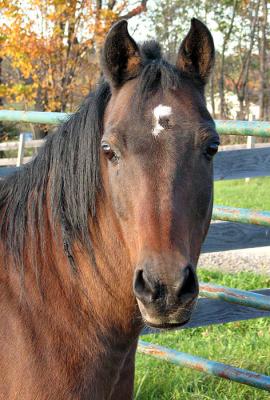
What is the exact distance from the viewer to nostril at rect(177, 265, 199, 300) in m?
2.01

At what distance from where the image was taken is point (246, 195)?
12.5 metres

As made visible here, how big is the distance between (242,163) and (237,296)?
0.84m

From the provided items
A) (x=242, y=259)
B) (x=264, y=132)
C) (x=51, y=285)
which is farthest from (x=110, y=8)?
(x=51, y=285)

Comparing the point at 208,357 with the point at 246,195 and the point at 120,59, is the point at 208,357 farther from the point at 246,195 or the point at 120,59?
the point at 246,195

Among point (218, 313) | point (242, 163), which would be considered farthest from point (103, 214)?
point (218, 313)

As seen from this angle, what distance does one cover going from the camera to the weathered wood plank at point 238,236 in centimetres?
397

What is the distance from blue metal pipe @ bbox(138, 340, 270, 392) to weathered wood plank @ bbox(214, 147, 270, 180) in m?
1.15

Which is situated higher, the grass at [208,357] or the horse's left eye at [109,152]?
the horse's left eye at [109,152]

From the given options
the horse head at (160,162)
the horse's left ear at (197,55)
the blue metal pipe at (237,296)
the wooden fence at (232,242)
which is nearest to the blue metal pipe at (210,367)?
the wooden fence at (232,242)

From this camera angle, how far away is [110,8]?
1327 cm

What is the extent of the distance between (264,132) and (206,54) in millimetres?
821

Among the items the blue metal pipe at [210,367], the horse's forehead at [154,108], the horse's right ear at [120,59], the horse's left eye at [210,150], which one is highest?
the horse's right ear at [120,59]

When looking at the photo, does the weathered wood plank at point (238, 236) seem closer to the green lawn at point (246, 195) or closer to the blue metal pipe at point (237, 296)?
the blue metal pipe at point (237, 296)

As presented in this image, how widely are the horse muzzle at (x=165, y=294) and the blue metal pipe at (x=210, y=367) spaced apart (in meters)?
1.58
